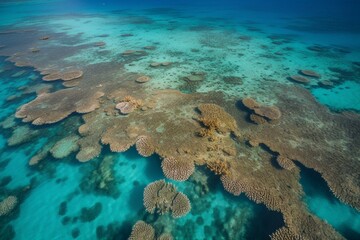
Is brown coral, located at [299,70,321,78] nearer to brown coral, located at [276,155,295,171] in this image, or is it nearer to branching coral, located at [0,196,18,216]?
brown coral, located at [276,155,295,171]

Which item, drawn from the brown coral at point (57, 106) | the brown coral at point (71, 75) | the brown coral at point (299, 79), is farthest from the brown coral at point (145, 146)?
the brown coral at point (299, 79)

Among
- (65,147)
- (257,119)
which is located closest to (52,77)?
(65,147)

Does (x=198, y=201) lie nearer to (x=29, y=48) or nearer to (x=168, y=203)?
(x=168, y=203)

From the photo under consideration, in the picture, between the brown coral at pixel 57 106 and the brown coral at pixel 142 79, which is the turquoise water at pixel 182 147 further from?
the brown coral at pixel 142 79

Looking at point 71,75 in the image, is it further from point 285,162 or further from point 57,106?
point 285,162

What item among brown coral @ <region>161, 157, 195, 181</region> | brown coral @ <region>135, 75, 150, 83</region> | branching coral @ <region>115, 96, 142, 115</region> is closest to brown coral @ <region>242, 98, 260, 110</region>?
brown coral @ <region>161, 157, 195, 181</region>

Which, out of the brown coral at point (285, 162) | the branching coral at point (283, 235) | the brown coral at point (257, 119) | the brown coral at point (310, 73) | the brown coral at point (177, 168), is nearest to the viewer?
the branching coral at point (283, 235)
